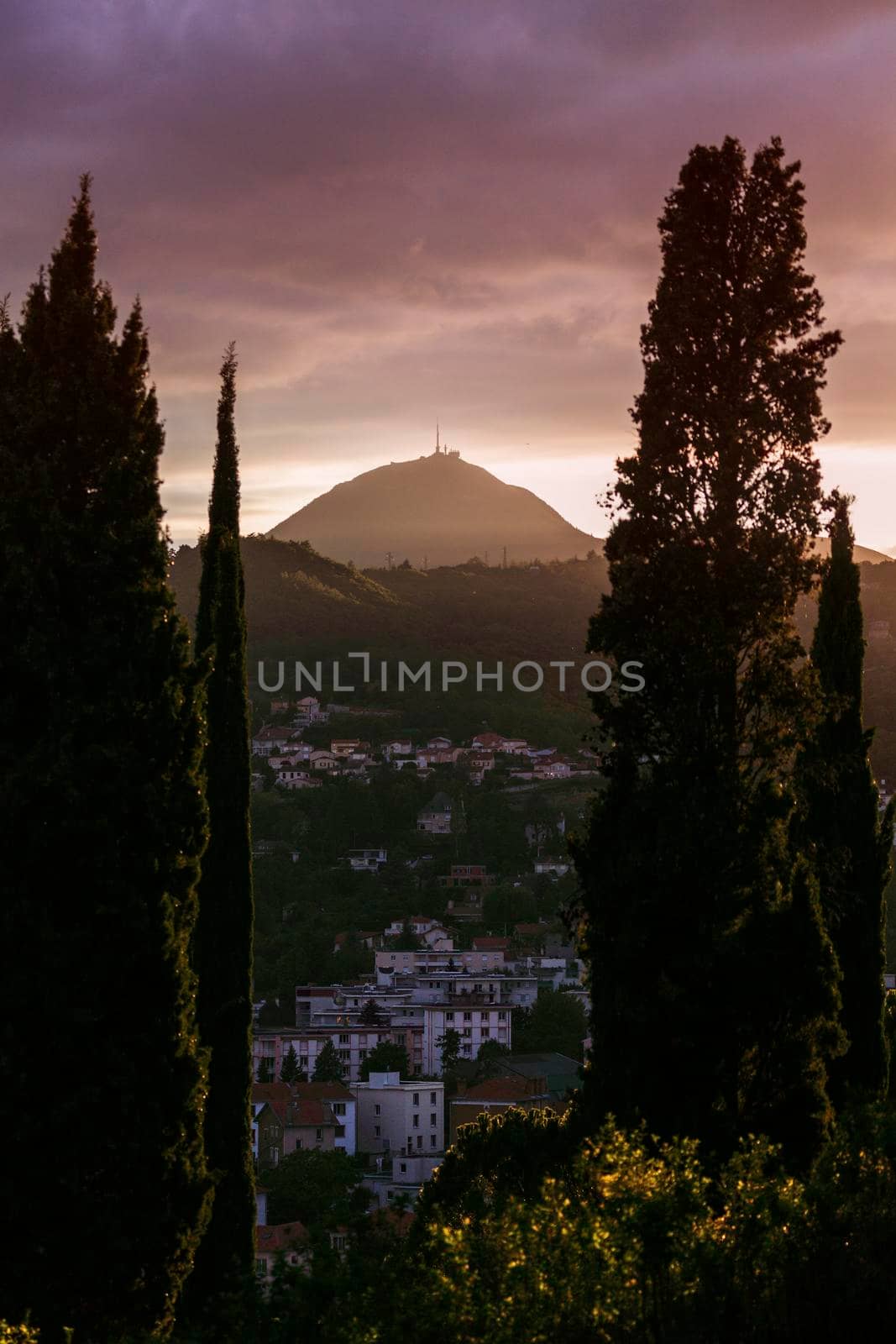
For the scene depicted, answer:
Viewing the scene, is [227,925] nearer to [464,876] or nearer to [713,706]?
[713,706]

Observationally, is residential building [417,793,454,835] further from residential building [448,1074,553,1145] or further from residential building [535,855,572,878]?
residential building [448,1074,553,1145]

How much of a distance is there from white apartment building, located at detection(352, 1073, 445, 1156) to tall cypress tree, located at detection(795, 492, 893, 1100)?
30948 millimetres

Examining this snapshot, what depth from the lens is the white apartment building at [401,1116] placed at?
144 ft

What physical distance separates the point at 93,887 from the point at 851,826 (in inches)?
353

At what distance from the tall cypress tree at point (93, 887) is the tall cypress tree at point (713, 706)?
3545mm

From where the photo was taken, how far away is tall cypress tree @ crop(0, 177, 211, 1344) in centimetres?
814

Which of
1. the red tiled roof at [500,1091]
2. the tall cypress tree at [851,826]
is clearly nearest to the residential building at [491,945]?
the red tiled roof at [500,1091]

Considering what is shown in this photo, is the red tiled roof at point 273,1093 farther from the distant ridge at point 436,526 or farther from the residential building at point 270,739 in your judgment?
the distant ridge at point 436,526

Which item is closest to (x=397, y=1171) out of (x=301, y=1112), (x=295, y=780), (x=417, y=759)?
(x=301, y=1112)

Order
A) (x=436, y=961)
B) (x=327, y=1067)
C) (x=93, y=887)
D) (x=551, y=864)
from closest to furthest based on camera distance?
(x=93, y=887)
(x=327, y=1067)
(x=436, y=961)
(x=551, y=864)

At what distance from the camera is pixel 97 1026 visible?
27.2ft

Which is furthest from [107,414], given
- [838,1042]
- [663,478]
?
[838,1042]

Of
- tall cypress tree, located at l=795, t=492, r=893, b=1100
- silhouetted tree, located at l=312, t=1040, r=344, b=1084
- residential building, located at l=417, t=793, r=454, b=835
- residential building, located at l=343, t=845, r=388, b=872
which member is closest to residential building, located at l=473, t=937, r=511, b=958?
residential building, located at l=343, t=845, r=388, b=872

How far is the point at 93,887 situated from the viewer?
27.4ft
